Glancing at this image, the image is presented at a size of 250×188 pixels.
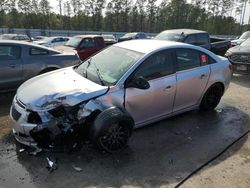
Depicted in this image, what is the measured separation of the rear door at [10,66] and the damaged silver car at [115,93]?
6.31ft

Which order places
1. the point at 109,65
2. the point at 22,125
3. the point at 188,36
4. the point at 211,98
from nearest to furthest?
the point at 22,125 < the point at 109,65 < the point at 211,98 < the point at 188,36

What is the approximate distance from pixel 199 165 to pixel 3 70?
15.9ft

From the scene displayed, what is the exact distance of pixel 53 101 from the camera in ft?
13.3

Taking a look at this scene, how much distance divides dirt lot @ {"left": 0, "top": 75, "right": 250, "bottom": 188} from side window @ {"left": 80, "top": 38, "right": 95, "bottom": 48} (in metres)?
7.45

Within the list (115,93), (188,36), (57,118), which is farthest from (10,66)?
(188,36)

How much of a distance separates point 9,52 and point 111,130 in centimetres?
389

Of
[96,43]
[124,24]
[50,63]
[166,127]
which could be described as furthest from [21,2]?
[166,127]

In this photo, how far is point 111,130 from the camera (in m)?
4.16

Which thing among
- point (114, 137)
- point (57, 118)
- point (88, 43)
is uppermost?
point (88, 43)

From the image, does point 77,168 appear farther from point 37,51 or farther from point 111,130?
point 37,51

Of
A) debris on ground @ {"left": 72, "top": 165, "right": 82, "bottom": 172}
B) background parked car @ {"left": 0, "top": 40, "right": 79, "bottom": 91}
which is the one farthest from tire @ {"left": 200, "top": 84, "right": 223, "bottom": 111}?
background parked car @ {"left": 0, "top": 40, "right": 79, "bottom": 91}

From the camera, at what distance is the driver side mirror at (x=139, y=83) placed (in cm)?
440

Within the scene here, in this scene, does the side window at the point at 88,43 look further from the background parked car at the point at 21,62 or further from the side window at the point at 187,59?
the side window at the point at 187,59

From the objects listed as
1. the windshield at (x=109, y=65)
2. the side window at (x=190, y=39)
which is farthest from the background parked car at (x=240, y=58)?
the windshield at (x=109, y=65)
